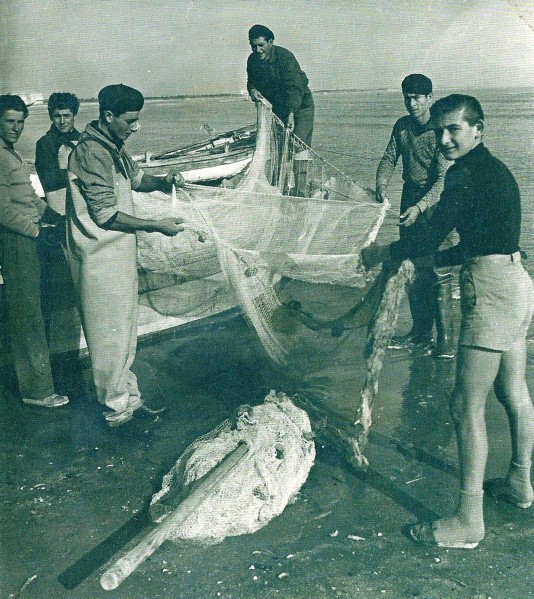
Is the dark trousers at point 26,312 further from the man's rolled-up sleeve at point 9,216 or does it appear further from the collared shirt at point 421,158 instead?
the collared shirt at point 421,158

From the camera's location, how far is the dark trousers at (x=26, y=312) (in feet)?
13.3

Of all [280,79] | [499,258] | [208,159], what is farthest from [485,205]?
[208,159]

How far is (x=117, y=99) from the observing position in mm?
3438

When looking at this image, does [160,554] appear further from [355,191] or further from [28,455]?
[355,191]

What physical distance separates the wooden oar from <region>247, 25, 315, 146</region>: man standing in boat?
4.19m

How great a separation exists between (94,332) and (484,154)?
257 centimetres

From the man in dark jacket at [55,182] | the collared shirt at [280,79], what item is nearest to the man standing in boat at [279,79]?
the collared shirt at [280,79]

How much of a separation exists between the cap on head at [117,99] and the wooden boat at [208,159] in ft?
17.3

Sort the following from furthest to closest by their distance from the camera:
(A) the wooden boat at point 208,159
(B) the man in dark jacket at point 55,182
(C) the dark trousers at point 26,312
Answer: (A) the wooden boat at point 208,159
(B) the man in dark jacket at point 55,182
(C) the dark trousers at point 26,312

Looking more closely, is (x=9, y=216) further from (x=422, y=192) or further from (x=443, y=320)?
(x=443, y=320)

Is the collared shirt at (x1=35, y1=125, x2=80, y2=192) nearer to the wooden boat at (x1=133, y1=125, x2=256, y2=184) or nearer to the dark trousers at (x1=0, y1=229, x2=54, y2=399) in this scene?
the dark trousers at (x1=0, y1=229, x2=54, y2=399)

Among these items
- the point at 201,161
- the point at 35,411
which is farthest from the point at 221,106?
the point at 35,411

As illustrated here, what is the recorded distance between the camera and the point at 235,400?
168 inches

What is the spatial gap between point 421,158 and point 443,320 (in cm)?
136
